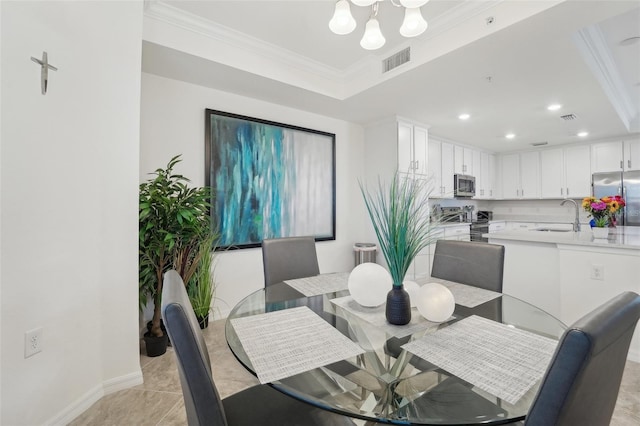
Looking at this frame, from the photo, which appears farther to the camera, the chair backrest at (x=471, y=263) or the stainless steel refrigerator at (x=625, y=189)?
the stainless steel refrigerator at (x=625, y=189)

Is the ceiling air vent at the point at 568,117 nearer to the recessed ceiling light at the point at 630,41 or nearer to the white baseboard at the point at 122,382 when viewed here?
the recessed ceiling light at the point at 630,41

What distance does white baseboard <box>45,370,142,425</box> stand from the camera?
59.0 inches

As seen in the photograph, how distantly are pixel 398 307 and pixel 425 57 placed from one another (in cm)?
222

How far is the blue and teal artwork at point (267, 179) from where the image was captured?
2.95 m

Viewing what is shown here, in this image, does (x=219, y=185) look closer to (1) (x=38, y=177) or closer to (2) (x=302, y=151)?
(2) (x=302, y=151)

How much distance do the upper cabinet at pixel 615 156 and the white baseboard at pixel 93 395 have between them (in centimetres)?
707

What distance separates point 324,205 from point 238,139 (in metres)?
1.35

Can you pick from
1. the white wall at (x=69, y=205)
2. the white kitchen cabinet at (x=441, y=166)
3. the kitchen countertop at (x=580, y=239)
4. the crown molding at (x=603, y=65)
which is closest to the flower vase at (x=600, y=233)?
the kitchen countertop at (x=580, y=239)

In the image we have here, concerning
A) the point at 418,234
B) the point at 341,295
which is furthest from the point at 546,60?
the point at 341,295

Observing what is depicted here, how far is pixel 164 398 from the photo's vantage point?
5.74 ft

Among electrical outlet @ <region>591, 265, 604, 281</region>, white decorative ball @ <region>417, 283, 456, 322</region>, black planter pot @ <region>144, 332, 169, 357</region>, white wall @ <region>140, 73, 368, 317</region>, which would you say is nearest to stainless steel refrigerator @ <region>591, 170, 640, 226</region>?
electrical outlet @ <region>591, 265, 604, 281</region>

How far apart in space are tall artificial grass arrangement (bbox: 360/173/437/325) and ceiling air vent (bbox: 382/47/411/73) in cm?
200

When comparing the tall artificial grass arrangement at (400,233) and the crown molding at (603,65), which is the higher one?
the crown molding at (603,65)

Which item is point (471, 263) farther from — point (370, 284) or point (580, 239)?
point (580, 239)
